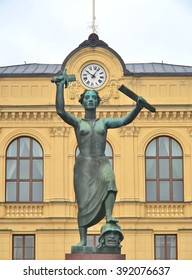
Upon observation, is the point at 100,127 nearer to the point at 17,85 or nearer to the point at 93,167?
the point at 93,167

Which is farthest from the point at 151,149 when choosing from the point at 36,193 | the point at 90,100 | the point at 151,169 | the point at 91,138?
the point at 91,138

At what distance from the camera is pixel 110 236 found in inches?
655

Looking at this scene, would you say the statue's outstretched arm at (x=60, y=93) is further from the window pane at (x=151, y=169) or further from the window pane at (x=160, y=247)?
the window pane at (x=151, y=169)

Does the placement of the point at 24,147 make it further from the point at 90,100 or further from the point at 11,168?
the point at 90,100

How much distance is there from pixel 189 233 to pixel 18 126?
976 cm

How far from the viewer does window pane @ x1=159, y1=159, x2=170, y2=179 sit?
4509 cm

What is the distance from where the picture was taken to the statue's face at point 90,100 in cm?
1754

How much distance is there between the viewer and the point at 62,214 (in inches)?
1757

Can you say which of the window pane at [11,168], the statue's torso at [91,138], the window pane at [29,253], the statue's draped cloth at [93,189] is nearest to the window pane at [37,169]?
the window pane at [11,168]

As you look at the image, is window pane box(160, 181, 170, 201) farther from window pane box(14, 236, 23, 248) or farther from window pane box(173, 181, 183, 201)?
window pane box(14, 236, 23, 248)

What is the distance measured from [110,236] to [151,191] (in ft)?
93.9

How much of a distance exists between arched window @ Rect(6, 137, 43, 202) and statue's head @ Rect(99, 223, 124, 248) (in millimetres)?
28628

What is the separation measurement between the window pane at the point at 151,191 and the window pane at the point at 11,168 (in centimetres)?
651
